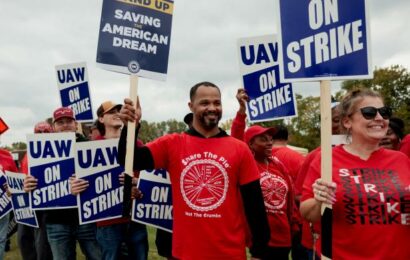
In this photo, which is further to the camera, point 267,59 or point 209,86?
point 267,59

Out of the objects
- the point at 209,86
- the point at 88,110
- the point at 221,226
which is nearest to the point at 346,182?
the point at 221,226

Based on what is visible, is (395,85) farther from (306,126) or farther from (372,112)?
(372,112)

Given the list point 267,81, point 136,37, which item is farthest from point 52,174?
point 267,81

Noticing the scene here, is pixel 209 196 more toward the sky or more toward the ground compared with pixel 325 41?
more toward the ground

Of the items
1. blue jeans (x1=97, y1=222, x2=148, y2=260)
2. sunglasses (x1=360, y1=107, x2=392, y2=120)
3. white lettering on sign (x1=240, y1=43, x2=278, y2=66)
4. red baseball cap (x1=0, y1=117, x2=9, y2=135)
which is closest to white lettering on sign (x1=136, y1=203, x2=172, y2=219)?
blue jeans (x1=97, y1=222, x2=148, y2=260)

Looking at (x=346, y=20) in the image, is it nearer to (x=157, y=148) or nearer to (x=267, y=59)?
(x=157, y=148)

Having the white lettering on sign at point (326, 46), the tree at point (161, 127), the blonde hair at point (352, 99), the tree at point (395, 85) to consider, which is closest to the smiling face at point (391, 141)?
the blonde hair at point (352, 99)

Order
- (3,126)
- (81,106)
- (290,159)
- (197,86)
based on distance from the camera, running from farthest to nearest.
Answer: (81,106)
(3,126)
(290,159)
(197,86)

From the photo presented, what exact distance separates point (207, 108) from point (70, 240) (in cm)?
248

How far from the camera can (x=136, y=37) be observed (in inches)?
155

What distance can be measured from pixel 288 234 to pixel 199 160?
182 centimetres

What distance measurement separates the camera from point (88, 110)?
7207 millimetres

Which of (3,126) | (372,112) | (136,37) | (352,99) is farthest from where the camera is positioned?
(3,126)

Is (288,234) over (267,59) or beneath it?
beneath
